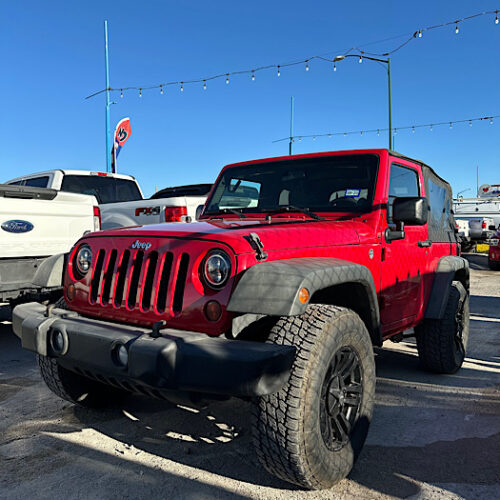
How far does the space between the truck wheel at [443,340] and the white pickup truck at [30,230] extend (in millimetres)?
3663

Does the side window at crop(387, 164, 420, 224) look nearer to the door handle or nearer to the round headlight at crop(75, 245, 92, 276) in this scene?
the door handle

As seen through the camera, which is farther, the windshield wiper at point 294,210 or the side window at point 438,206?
the side window at point 438,206

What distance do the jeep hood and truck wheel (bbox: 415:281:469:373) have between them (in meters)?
1.51

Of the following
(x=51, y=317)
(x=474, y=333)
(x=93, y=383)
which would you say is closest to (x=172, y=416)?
(x=93, y=383)

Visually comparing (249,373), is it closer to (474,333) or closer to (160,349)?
(160,349)

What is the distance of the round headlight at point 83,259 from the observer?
119 inches

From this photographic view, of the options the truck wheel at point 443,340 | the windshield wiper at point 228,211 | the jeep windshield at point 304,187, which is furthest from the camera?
the truck wheel at point 443,340

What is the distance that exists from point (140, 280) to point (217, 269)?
1.51ft

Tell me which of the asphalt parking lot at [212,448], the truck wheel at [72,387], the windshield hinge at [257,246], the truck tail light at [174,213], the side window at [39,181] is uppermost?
the side window at [39,181]

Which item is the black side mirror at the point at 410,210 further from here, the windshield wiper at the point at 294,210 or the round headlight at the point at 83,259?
the round headlight at the point at 83,259

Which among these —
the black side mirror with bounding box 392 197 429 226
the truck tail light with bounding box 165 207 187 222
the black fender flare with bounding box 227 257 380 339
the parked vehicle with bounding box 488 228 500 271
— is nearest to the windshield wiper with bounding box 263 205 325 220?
the black side mirror with bounding box 392 197 429 226

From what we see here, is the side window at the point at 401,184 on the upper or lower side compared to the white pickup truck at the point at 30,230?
upper

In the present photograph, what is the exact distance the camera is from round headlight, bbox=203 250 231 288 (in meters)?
2.49

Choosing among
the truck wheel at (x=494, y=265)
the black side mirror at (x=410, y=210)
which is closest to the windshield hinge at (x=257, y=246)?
the black side mirror at (x=410, y=210)
